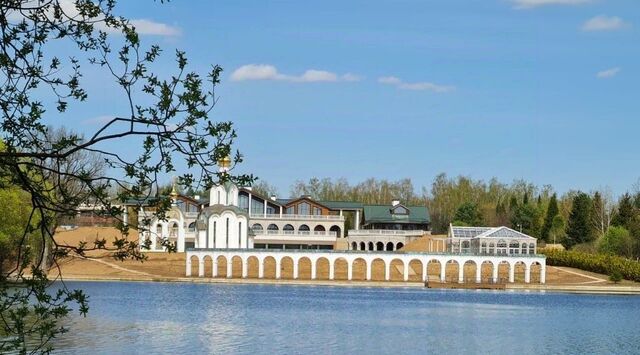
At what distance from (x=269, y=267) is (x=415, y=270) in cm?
1141

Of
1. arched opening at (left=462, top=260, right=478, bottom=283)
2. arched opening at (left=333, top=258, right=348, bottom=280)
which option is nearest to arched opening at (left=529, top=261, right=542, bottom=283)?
arched opening at (left=462, top=260, right=478, bottom=283)

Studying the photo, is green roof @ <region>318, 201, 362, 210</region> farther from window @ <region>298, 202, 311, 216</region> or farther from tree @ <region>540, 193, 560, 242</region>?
tree @ <region>540, 193, 560, 242</region>

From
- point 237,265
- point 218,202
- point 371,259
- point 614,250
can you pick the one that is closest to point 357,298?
point 371,259

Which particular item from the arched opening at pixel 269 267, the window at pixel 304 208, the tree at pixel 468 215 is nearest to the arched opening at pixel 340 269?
the arched opening at pixel 269 267

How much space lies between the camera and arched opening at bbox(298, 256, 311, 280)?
3090 inches

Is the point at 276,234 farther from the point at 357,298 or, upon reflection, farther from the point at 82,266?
the point at 357,298

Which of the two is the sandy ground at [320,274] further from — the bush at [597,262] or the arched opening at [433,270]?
the bush at [597,262]

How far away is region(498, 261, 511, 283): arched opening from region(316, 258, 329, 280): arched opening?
12797mm

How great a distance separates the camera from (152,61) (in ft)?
30.0

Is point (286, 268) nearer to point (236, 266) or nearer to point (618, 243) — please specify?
point (236, 266)

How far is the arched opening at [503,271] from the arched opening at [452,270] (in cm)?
318

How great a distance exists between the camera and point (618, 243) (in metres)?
85.9

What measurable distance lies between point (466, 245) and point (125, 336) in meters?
51.8

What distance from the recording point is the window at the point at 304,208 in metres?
102
